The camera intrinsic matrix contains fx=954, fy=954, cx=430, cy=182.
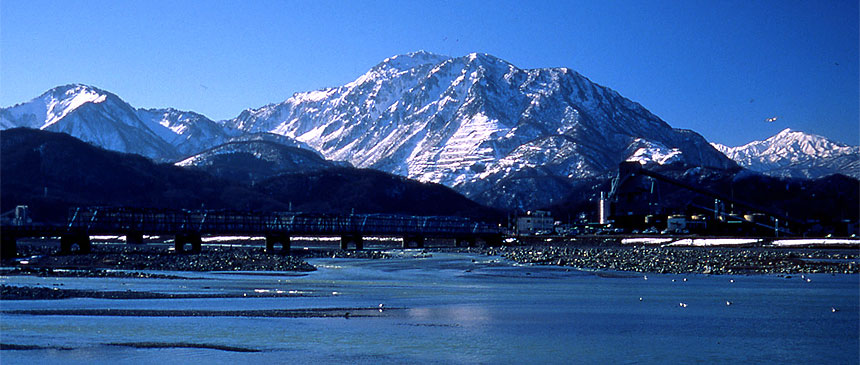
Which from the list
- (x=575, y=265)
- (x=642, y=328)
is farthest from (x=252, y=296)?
(x=575, y=265)

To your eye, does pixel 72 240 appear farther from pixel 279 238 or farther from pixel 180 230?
pixel 279 238

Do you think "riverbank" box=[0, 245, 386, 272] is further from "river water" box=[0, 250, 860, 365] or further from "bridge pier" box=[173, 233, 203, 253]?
"bridge pier" box=[173, 233, 203, 253]

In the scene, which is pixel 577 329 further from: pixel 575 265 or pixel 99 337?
pixel 575 265

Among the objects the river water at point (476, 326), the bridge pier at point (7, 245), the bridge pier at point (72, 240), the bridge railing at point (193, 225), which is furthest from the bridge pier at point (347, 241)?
the river water at point (476, 326)

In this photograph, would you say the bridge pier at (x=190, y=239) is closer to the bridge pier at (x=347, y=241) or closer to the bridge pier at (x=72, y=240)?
the bridge pier at (x=72, y=240)

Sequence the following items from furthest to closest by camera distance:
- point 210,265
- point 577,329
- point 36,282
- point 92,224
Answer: point 92,224, point 210,265, point 36,282, point 577,329

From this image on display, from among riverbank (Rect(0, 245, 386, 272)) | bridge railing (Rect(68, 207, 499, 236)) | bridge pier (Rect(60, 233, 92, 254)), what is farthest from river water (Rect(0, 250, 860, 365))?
bridge railing (Rect(68, 207, 499, 236))

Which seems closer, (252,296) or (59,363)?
(59,363)

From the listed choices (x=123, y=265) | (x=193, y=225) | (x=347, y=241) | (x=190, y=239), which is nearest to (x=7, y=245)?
(x=190, y=239)
